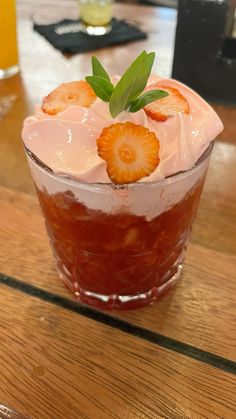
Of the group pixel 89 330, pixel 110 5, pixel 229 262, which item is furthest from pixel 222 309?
pixel 110 5

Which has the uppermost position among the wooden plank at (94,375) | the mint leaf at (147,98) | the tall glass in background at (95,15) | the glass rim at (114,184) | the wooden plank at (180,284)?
the mint leaf at (147,98)

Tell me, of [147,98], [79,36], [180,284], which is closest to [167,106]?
[147,98]

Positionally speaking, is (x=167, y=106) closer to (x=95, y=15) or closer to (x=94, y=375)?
(x=94, y=375)

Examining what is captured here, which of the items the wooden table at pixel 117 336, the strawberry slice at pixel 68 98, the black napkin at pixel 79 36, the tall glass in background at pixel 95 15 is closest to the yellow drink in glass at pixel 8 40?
the black napkin at pixel 79 36

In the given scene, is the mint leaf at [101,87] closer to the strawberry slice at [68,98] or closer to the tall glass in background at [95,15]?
the strawberry slice at [68,98]

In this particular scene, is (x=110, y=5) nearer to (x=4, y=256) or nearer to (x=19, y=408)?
(x=4, y=256)

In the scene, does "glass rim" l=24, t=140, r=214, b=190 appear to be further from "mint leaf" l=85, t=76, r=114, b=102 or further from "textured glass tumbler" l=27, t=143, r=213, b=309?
"mint leaf" l=85, t=76, r=114, b=102
